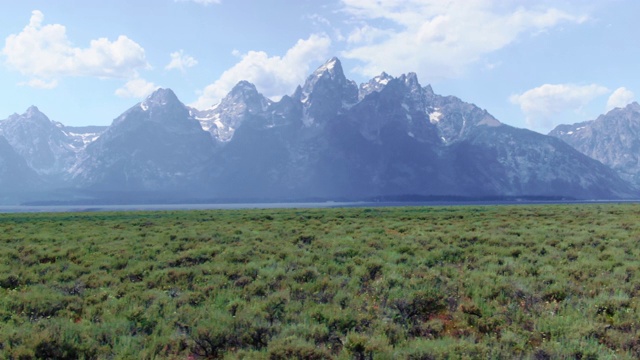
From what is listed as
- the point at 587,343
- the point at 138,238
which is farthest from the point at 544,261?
the point at 138,238

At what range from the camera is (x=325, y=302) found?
13172mm

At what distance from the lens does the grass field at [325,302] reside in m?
9.72

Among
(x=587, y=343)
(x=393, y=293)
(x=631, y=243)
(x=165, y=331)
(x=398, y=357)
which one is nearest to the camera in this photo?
(x=398, y=357)

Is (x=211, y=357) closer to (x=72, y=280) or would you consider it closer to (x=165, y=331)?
(x=165, y=331)

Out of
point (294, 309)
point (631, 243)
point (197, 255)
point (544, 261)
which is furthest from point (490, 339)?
point (631, 243)

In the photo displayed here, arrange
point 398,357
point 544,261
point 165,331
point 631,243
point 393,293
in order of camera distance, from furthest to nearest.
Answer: point 631,243 → point 544,261 → point 393,293 → point 165,331 → point 398,357

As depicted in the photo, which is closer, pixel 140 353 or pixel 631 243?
pixel 140 353

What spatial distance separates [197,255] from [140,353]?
36.2ft

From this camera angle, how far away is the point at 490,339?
10.1m

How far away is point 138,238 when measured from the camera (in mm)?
27703

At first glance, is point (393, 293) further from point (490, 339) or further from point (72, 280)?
point (72, 280)

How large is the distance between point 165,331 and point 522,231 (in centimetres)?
2403

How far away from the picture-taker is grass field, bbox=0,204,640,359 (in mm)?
9719

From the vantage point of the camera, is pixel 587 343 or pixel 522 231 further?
pixel 522 231
